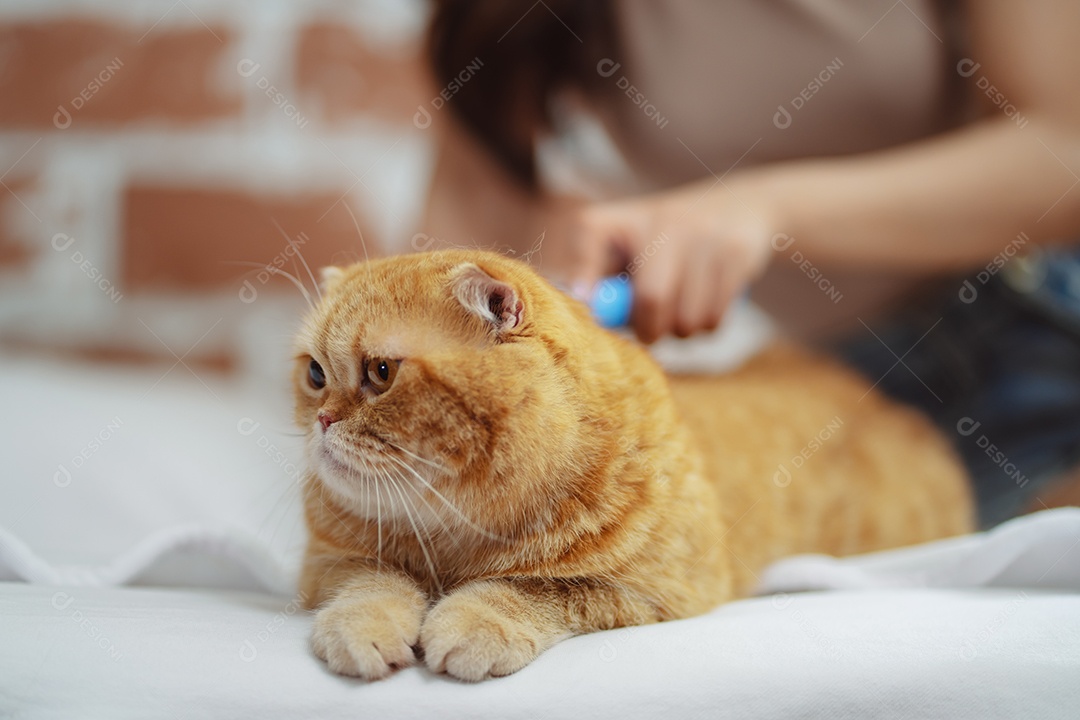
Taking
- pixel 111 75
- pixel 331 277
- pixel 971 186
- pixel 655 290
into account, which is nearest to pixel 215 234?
pixel 111 75

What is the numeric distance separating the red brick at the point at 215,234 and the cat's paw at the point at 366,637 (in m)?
1.05

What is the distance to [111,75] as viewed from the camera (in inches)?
60.1

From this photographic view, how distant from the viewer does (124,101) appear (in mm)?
1543

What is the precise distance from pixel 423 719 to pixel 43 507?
2.49ft

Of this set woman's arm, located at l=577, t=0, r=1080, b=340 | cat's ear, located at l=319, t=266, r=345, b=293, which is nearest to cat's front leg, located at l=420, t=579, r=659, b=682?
cat's ear, located at l=319, t=266, r=345, b=293

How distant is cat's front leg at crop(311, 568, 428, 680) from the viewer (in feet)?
1.72

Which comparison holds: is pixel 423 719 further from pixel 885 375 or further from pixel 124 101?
pixel 124 101

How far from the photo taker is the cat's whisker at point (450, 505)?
605 mm

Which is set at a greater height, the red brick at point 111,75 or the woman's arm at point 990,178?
the woman's arm at point 990,178

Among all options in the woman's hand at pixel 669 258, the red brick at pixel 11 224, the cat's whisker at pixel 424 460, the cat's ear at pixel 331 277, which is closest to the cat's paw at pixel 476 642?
the cat's whisker at pixel 424 460

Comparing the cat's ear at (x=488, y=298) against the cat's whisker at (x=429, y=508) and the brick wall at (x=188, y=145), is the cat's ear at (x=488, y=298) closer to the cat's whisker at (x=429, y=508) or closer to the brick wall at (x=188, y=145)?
the cat's whisker at (x=429, y=508)

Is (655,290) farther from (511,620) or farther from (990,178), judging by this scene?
(990,178)

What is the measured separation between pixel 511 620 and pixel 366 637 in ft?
0.36

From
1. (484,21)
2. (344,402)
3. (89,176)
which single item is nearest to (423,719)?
(344,402)
